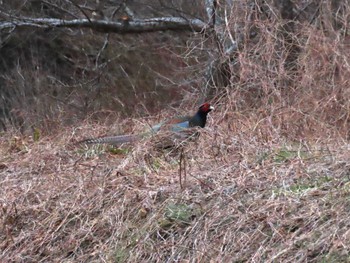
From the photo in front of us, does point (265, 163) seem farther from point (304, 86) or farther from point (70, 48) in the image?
point (70, 48)

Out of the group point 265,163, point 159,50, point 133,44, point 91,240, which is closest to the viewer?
point 91,240

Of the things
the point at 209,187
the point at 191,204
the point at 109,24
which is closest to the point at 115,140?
the point at 209,187

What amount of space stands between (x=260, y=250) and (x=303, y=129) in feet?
9.84

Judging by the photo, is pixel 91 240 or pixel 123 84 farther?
pixel 123 84

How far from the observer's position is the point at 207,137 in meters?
7.53

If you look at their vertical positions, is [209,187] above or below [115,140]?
above

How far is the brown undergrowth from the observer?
5.38 m

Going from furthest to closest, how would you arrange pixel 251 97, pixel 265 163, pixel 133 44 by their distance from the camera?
pixel 133 44 < pixel 251 97 < pixel 265 163

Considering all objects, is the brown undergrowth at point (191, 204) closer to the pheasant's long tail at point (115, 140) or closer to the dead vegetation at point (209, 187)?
the dead vegetation at point (209, 187)

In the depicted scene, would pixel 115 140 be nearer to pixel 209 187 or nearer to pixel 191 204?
pixel 209 187

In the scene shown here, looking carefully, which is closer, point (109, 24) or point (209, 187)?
point (209, 187)

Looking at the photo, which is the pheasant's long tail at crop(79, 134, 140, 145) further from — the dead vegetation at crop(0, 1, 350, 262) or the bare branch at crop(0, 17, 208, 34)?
the bare branch at crop(0, 17, 208, 34)

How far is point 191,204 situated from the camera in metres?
5.95

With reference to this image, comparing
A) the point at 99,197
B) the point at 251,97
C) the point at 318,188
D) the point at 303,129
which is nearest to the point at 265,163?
the point at 318,188
